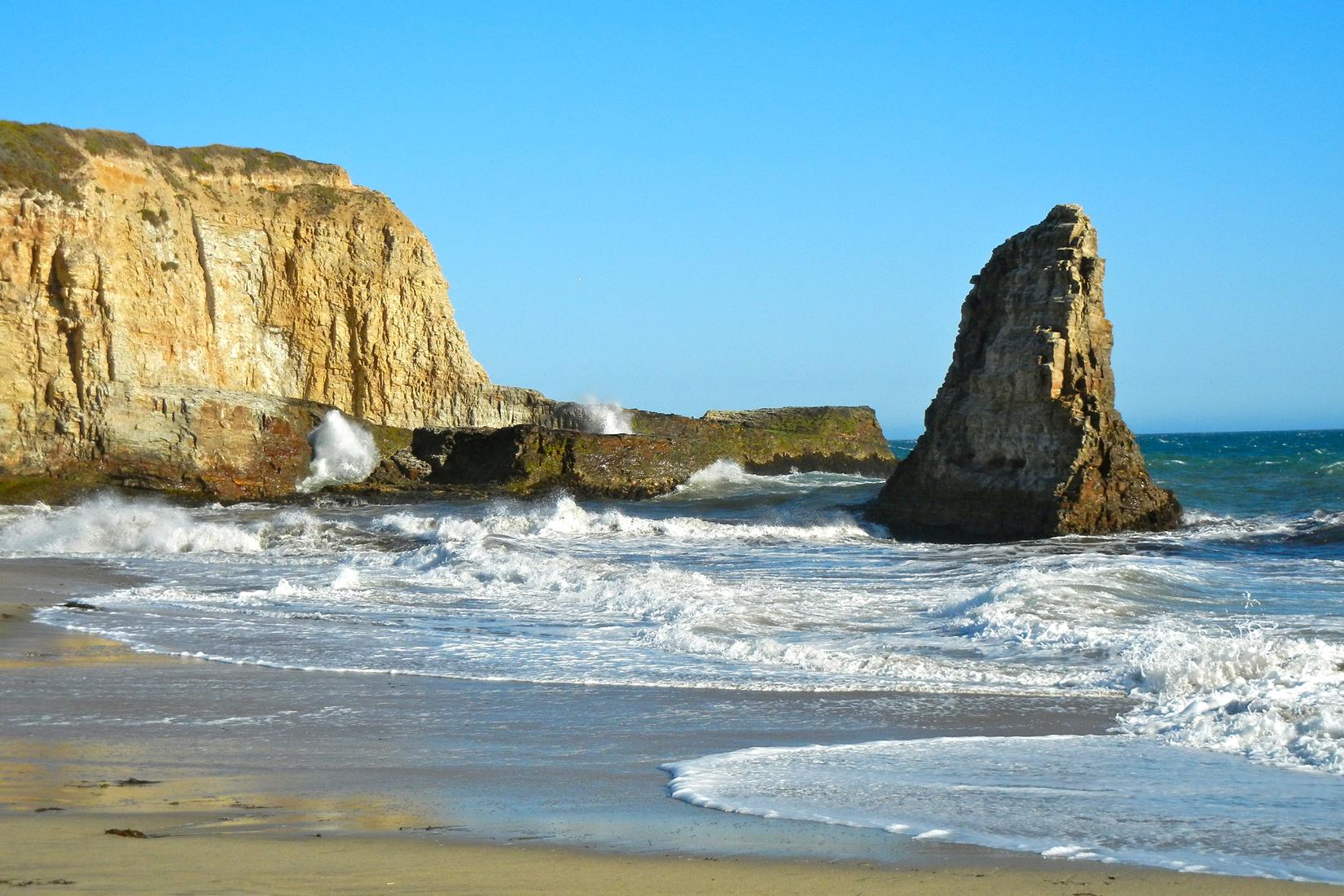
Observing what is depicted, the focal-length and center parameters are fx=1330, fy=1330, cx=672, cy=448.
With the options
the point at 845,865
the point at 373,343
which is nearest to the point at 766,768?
the point at 845,865

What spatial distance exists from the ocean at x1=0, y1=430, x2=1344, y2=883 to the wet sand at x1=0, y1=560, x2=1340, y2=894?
19 centimetres

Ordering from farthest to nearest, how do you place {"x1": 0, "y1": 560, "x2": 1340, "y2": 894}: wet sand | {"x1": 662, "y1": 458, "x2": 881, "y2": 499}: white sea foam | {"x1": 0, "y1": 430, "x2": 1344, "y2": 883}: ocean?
{"x1": 662, "y1": 458, "x2": 881, "y2": 499}: white sea foam
{"x1": 0, "y1": 430, "x2": 1344, "y2": 883}: ocean
{"x1": 0, "y1": 560, "x2": 1340, "y2": 894}: wet sand

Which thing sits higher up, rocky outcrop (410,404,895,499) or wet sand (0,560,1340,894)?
rocky outcrop (410,404,895,499)

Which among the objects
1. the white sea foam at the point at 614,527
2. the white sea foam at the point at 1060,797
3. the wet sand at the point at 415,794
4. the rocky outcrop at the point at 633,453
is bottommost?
the white sea foam at the point at 1060,797

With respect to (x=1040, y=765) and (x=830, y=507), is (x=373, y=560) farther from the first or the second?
(x=1040, y=765)

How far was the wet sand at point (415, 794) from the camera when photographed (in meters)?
3.88

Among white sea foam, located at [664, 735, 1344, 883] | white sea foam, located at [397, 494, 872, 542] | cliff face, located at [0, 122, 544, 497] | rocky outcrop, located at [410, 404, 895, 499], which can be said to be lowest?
white sea foam, located at [664, 735, 1344, 883]

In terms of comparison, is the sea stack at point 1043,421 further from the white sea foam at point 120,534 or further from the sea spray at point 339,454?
the sea spray at point 339,454

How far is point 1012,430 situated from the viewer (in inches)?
723

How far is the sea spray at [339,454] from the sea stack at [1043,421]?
11.7m

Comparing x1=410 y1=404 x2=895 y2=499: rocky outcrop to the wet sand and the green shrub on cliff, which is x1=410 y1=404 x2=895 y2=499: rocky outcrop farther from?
the wet sand

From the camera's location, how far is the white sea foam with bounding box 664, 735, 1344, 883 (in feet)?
14.4

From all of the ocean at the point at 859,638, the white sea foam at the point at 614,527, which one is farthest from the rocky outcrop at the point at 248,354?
the white sea foam at the point at 614,527

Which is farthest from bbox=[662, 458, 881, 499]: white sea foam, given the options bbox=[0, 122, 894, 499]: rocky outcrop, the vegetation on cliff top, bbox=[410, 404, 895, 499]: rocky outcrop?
the vegetation on cliff top
